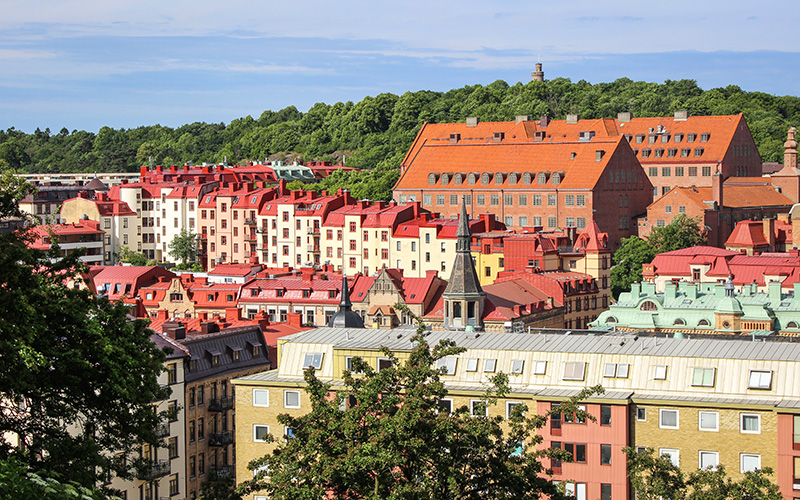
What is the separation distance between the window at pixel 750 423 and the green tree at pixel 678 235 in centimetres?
8550

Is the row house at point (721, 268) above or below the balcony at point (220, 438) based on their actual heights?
above

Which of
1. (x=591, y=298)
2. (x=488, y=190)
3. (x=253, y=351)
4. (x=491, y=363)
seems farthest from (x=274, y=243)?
(x=491, y=363)

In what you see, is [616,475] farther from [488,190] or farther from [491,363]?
[488,190]

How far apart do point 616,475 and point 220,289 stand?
6839cm

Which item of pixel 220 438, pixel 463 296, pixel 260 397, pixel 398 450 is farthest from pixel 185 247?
pixel 398 450

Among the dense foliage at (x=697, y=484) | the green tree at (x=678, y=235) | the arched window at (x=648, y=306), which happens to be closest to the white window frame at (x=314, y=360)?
the dense foliage at (x=697, y=484)

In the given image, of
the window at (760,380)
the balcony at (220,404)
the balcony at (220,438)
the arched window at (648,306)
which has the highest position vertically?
the arched window at (648,306)

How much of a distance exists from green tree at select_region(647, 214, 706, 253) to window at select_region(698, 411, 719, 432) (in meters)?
85.0

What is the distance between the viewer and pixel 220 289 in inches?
4547

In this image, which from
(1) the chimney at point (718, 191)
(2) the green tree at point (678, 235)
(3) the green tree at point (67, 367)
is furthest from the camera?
(1) the chimney at point (718, 191)

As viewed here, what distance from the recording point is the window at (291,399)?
56.7 m

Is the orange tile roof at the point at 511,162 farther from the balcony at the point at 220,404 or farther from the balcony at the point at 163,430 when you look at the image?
the balcony at the point at 163,430

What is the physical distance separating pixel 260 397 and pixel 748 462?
19508mm

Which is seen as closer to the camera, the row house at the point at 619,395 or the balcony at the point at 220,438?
the row house at the point at 619,395
